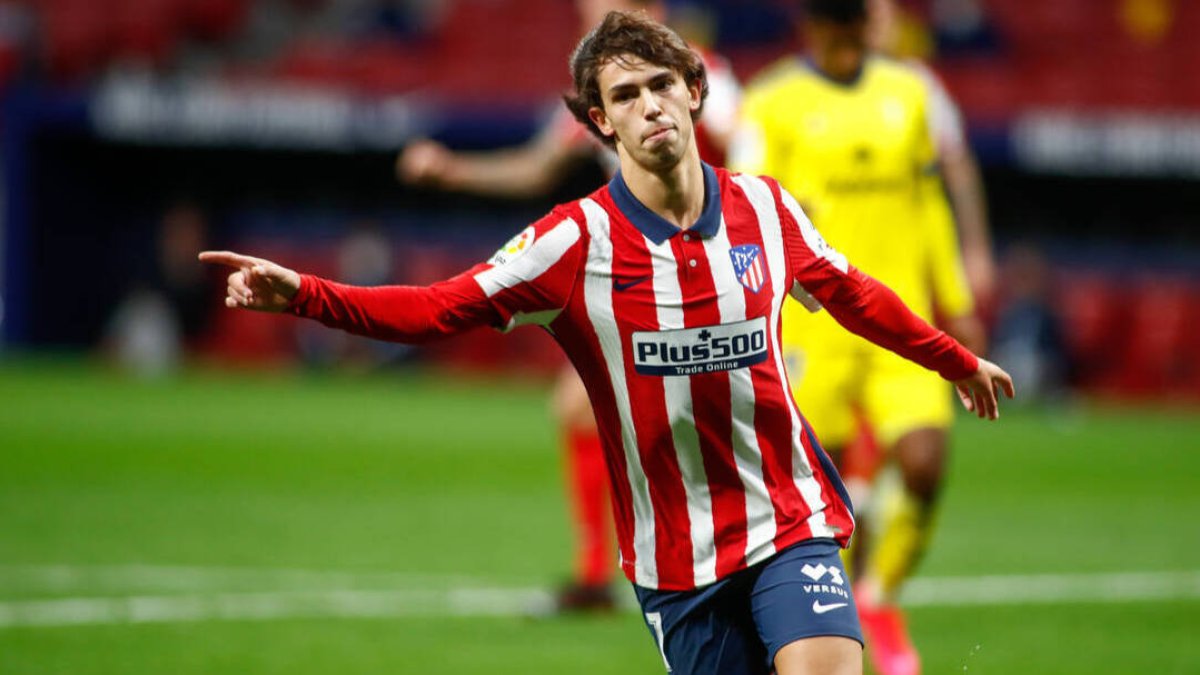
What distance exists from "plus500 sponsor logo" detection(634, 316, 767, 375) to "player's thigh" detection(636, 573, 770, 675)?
1.68ft

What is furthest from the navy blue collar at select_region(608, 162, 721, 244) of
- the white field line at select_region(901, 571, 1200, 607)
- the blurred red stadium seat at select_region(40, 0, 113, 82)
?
the blurred red stadium seat at select_region(40, 0, 113, 82)

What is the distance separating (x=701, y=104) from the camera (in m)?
4.45

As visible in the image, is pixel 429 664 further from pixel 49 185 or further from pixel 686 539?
pixel 49 185

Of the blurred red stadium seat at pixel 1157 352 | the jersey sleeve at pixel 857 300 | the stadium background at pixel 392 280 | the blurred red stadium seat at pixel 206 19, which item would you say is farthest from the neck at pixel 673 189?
the blurred red stadium seat at pixel 206 19

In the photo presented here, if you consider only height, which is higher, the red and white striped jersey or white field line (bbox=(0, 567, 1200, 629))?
the red and white striped jersey

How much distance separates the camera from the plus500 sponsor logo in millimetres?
4215

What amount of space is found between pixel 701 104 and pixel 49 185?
21.4m

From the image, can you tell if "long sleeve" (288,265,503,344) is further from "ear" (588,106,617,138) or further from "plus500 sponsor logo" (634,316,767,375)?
"ear" (588,106,617,138)

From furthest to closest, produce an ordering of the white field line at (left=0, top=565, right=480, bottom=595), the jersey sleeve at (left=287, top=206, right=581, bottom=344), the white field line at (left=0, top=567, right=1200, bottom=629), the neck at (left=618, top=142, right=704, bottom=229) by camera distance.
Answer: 1. the white field line at (left=0, top=565, right=480, bottom=595)
2. the white field line at (left=0, top=567, right=1200, bottom=629)
3. the neck at (left=618, top=142, right=704, bottom=229)
4. the jersey sleeve at (left=287, top=206, right=581, bottom=344)

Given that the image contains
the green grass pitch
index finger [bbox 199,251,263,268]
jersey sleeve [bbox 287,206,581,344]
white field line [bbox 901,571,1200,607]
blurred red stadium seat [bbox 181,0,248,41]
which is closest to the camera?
index finger [bbox 199,251,263,268]

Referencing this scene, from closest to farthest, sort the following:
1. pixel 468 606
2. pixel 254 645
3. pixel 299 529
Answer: pixel 254 645, pixel 468 606, pixel 299 529

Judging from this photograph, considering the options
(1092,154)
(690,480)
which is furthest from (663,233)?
(1092,154)

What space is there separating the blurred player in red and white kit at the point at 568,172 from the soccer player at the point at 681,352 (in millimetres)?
2290

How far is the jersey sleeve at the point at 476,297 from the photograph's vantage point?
402 cm
